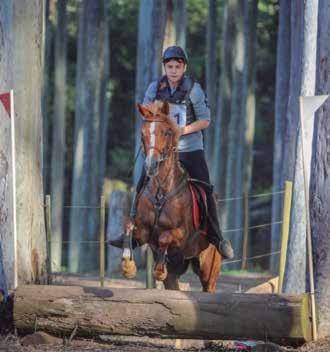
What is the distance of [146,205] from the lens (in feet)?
45.8

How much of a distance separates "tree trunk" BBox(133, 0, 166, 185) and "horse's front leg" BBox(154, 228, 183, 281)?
11.7 metres

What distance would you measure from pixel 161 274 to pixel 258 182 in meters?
40.1

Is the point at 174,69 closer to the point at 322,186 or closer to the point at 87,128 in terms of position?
the point at 322,186

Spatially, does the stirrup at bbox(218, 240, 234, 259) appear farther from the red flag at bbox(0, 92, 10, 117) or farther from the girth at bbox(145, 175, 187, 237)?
the red flag at bbox(0, 92, 10, 117)

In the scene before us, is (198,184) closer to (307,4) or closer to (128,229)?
(128,229)

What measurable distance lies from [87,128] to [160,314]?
2364cm

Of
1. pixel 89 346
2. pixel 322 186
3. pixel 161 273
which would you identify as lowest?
pixel 89 346

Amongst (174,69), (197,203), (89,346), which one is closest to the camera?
(89,346)

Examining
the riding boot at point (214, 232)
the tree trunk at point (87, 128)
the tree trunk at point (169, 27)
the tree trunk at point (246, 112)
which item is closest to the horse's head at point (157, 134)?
the riding boot at point (214, 232)

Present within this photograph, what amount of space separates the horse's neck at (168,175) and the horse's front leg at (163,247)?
0.49 meters

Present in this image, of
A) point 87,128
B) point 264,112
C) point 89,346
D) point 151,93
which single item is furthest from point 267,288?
point 264,112

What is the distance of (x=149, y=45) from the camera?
94.3ft

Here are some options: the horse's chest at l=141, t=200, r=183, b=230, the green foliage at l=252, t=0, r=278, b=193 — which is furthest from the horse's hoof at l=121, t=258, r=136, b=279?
the green foliage at l=252, t=0, r=278, b=193

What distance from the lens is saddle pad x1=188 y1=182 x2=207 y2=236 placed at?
47.5 ft
